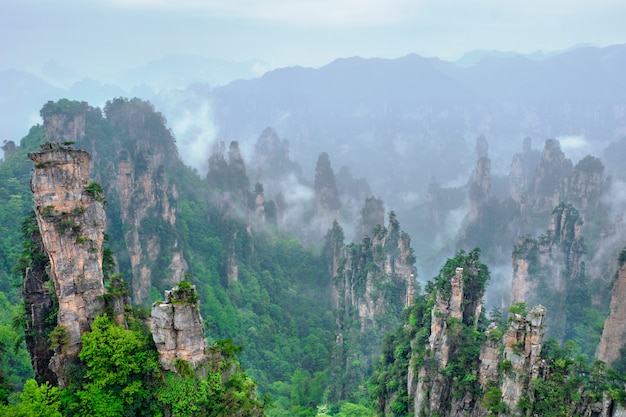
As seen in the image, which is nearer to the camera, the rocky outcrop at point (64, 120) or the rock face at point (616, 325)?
the rock face at point (616, 325)

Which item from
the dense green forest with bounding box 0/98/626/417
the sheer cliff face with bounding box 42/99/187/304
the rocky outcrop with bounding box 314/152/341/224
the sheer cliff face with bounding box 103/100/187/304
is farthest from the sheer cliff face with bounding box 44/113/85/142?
Answer: the rocky outcrop with bounding box 314/152/341/224

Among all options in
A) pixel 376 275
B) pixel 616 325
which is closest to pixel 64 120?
pixel 376 275

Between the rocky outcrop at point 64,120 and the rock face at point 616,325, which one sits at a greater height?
the rocky outcrop at point 64,120

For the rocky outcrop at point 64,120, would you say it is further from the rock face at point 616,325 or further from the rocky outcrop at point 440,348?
the rock face at point 616,325

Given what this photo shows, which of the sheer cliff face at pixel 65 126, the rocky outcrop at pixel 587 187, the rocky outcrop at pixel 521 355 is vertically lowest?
the rocky outcrop at pixel 521 355

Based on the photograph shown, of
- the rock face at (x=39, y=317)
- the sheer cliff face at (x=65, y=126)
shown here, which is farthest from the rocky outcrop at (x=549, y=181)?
the rock face at (x=39, y=317)

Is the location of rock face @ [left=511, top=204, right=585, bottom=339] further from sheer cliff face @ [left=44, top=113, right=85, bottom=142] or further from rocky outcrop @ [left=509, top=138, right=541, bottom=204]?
rocky outcrop @ [left=509, top=138, right=541, bottom=204]
